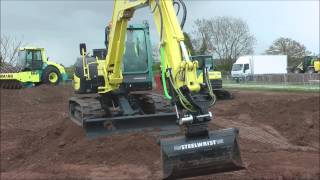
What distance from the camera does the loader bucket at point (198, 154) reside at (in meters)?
7.13

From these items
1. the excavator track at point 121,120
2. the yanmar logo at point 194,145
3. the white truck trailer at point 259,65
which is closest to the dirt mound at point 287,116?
the excavator track at point 121,120

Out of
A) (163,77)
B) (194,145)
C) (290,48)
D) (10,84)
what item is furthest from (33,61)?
(290,48)

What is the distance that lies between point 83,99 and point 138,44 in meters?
2.19

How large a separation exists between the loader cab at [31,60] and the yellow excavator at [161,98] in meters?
19.6

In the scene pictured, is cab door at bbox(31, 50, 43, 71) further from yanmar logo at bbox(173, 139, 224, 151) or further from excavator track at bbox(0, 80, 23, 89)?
yanmar logo at bbox(173, 139, 224, 151)

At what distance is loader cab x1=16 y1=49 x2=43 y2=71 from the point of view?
1321 inches

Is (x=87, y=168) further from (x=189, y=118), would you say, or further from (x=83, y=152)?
(x=189, y=118)

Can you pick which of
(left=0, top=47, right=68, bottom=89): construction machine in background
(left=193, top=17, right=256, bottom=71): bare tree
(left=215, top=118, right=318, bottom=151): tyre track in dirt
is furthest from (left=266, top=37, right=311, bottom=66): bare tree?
(left=215, top=118, right=318, bottom=151): tyre track in dirt

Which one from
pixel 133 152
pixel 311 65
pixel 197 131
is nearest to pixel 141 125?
pixel 133 152

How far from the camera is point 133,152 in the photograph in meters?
10.9

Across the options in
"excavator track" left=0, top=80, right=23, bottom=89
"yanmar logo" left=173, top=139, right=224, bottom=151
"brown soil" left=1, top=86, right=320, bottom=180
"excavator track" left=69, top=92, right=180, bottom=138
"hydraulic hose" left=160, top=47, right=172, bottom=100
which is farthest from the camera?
"excavator track" left=0, top=80, right=23, bottom=89

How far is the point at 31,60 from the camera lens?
110 ft

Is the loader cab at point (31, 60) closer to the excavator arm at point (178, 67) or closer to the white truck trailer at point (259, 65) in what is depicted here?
the excavator arm at point (178, 67)

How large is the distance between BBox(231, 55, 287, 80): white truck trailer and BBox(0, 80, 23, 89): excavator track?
87.3ft
